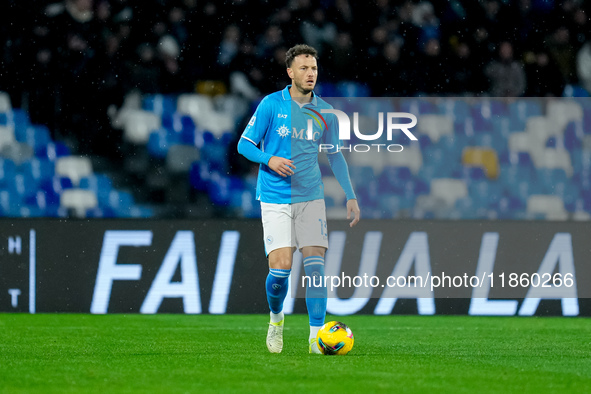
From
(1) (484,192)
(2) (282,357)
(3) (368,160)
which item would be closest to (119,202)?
(3) (368,160)

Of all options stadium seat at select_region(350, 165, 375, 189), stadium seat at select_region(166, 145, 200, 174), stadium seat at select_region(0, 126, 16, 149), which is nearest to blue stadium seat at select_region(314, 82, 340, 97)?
stadium seat at select_region(350, 165, 375, 189)

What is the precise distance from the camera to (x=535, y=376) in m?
4.11

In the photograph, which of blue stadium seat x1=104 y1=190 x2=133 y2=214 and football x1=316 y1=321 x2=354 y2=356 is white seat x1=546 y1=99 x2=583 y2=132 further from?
football x1=316 y1=321 x2=354 y2=356

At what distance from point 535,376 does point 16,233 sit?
17.9 ft

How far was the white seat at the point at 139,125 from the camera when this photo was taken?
9453 mm

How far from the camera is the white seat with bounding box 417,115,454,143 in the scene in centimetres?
934

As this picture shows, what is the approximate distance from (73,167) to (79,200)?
1.14ft

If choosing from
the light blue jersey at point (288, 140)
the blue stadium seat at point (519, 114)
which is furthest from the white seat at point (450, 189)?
the light blue jersey at point (288, 140)

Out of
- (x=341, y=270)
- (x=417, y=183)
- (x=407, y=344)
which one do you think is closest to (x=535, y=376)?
(x=407, y=344)

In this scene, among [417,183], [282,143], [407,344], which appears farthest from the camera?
[417,183]

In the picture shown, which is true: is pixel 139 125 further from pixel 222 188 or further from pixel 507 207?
pixel 507 207

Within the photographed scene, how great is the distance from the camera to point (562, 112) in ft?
30.7

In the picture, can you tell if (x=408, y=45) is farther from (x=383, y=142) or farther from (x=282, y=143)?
(x=282, y=143)

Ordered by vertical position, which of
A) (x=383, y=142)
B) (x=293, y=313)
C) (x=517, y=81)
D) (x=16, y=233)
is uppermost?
(x=517, y=81)
